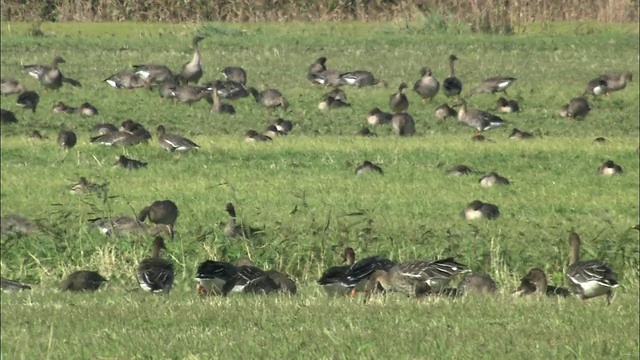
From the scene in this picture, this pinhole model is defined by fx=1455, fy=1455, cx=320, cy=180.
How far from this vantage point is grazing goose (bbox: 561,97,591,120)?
23.7 m

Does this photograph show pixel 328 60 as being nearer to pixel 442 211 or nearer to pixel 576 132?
pixel 576 132

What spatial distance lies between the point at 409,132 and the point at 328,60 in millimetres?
10739

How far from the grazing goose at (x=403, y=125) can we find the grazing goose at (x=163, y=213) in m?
7.75

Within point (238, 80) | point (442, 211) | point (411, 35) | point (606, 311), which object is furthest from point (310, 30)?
point (606, 311)

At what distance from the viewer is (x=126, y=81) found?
2647cm

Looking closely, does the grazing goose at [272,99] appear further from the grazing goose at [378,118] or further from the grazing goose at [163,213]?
the grazing goose at [163,213]

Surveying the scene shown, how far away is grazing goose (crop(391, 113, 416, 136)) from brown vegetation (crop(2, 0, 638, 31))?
1129cm

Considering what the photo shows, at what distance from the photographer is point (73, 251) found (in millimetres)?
13930

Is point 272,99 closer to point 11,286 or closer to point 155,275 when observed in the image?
point 11,286

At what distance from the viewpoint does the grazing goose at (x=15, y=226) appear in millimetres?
13922

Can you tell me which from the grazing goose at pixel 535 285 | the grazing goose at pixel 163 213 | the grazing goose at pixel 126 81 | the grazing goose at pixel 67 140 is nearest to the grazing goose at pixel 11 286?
the grazing goose at pixel 163 213

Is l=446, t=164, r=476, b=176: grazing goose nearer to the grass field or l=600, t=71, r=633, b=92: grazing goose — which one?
the grass field

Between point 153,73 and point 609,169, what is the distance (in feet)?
39.7

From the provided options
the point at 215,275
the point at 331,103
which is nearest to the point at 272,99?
the point at 331,103
